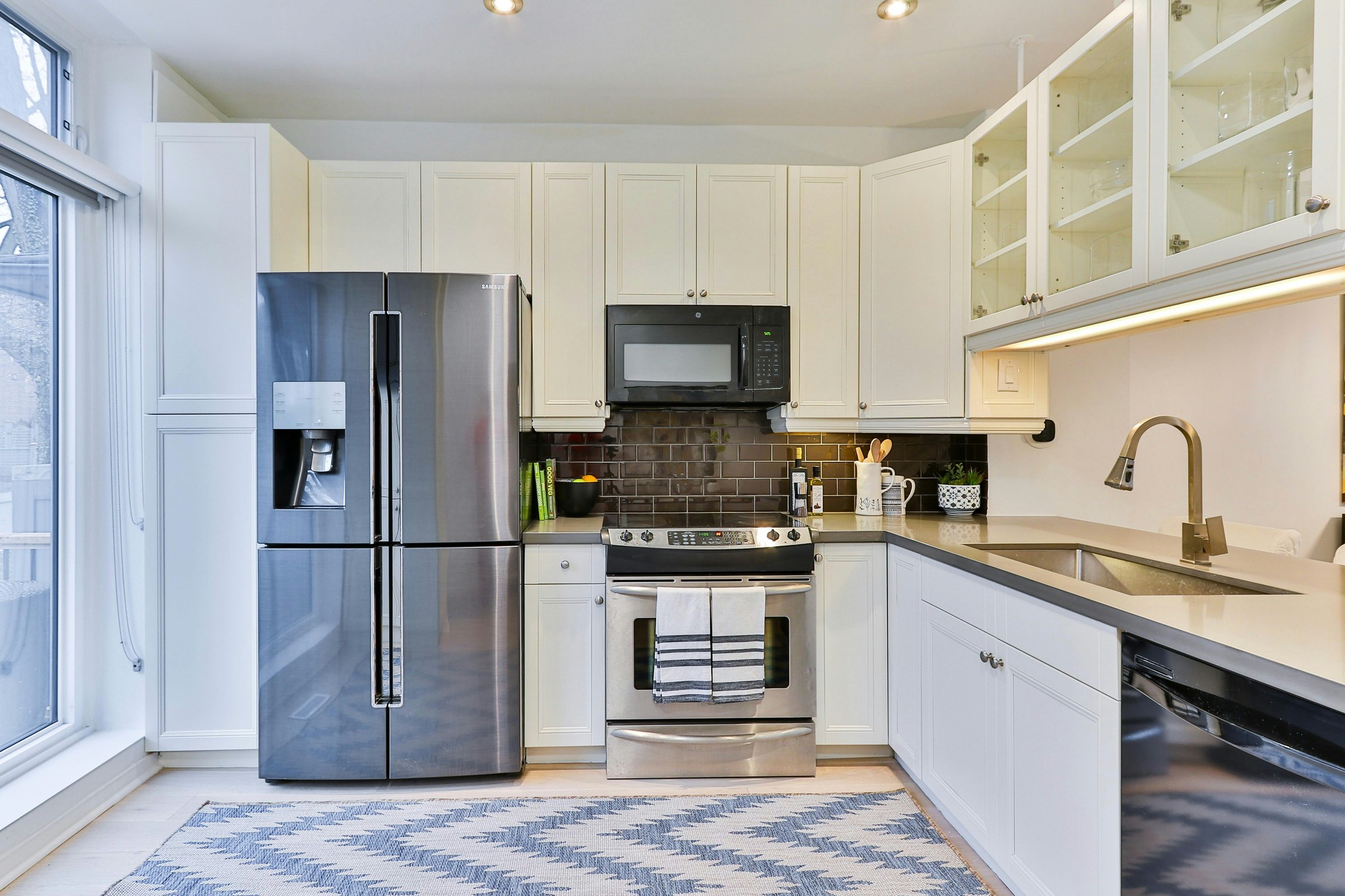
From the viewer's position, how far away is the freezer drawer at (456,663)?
8.02 feet

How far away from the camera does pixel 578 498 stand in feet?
9.76

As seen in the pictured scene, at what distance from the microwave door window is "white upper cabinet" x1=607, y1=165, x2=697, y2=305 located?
7.9 inches

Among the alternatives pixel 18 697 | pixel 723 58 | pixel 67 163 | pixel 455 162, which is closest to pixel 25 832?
pixel 18 697

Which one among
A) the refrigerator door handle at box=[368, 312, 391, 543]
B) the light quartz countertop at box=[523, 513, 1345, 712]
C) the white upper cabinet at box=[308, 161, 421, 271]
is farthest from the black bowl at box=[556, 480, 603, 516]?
the white upper cabinet at box=[308, 161, 421, 271]

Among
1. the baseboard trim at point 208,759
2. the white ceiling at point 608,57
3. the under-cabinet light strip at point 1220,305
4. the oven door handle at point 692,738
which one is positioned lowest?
the baseboard trim at point 208,759

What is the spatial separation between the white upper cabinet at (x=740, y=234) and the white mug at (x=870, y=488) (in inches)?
31.6

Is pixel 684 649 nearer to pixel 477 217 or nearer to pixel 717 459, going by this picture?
pixel 717 459

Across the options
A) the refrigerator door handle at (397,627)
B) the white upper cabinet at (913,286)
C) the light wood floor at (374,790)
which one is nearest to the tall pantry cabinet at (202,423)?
the light wood floor at (374,790)

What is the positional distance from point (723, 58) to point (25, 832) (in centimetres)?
334

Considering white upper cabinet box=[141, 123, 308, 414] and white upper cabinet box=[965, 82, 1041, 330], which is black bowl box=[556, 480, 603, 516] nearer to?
white upper cabinet box=[141, 123, 308, 414]

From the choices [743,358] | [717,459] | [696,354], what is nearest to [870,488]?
[717,459]

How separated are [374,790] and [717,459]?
187 cm

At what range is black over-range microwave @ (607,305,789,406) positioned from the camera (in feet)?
9.48

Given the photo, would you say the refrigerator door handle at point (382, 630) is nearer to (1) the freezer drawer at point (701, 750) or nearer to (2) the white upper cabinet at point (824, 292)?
(1) the freezer drawer at point (701, 750)
